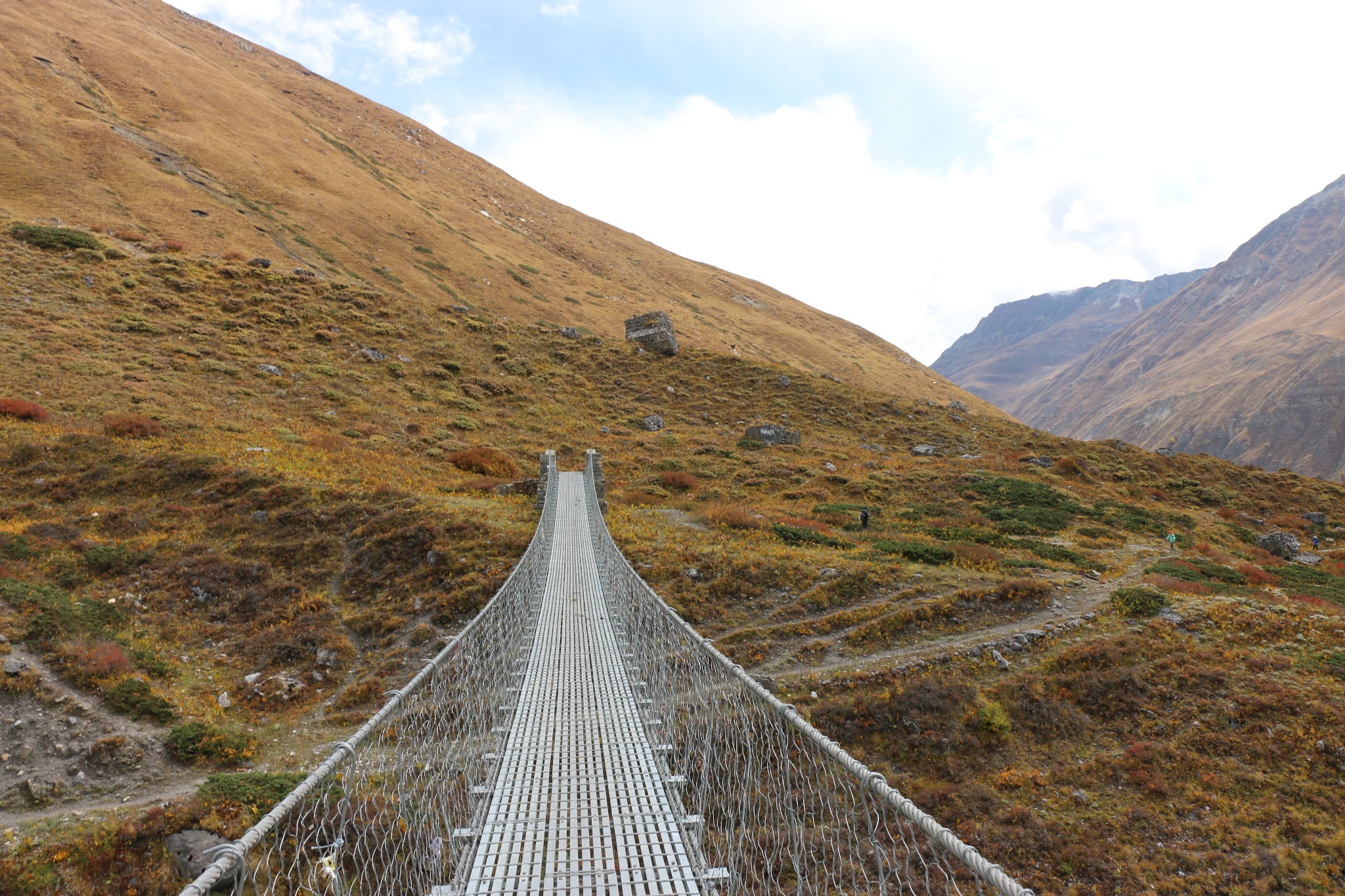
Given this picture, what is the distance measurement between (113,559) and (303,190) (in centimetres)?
5941

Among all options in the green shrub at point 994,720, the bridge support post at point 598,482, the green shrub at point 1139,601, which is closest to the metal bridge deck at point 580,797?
the green shrub at point 994,720

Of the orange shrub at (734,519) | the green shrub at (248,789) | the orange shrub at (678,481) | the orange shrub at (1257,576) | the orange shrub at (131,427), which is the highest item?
the orange shrub at (131,427)

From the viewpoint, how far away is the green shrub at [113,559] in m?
11.6

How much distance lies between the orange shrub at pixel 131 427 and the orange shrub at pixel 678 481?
18.4 metres

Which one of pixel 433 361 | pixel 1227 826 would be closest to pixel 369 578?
pixel 1227 826

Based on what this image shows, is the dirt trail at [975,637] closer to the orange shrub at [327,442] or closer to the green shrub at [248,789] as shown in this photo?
the green shrub at [248,789]

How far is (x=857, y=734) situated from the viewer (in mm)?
8852

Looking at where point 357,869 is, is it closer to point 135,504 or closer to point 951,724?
point 951,724

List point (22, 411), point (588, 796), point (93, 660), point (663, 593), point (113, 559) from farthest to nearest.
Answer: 1. point (22, 411)
2. point (663, 593)
3. point (113, 559)
4. point (93, 660)
5. point (588, 796)

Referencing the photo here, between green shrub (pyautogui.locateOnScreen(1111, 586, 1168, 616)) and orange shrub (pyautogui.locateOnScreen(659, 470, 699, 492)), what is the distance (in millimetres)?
15472

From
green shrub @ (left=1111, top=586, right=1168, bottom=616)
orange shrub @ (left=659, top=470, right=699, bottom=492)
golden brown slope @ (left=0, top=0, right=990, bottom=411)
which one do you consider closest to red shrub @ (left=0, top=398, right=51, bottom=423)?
orange shrub @ (left=659, top=470, right=699, bottom=492)

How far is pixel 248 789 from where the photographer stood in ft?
21.6

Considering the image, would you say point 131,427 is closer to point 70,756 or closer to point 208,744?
point 70,756

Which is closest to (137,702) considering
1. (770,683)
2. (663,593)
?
(663,593)
